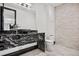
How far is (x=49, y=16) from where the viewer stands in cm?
161

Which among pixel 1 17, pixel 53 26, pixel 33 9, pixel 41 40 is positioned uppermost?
pixel 33 9

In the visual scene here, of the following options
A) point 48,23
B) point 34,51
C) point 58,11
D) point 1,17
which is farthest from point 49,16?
point 1,17

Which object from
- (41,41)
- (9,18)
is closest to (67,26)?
(41,41)

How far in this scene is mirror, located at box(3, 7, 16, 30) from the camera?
54.2 inches

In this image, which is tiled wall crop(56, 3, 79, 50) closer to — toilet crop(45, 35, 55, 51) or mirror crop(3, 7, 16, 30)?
toilet crop(45, 35, 55, 51)

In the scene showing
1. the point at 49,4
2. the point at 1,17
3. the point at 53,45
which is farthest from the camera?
the point at 53,45

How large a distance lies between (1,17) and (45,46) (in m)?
1.11

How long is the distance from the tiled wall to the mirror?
3.33 ft

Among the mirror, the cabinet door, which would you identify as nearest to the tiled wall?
the cabinet door

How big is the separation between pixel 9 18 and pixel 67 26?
54.0 inches

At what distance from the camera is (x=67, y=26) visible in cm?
180

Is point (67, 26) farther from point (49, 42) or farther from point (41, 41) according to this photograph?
point (41, 41)

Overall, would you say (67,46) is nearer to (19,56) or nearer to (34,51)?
(34,51)

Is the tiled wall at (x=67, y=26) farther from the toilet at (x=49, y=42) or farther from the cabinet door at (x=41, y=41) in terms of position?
the cabinet door at (x=41, y=41)
